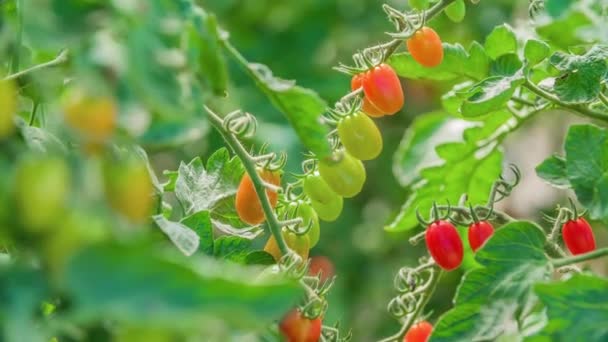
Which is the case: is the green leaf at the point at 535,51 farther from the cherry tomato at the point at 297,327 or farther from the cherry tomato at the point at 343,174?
the cherry tomato at the point at 297,327

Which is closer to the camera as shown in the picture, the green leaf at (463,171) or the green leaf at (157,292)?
the green leaf at (157,292)

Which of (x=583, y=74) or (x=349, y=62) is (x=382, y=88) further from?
(x=349, y=62)

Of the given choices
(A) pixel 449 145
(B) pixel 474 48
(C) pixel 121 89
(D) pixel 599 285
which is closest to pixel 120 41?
(C) pixel 121 89

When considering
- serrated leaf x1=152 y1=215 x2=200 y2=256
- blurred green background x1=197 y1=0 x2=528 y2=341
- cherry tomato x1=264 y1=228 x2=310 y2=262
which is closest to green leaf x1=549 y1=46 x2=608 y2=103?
cherry tomato x1=264 y1=228 x2=310 y2=262

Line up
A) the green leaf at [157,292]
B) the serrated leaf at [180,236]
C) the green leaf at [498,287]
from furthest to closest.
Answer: the green leaf at [498,287]
the serrated leaf at [180,236]
the green leaf at [157,292]

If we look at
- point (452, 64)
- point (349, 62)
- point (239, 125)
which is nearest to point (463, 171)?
point (452, 64)

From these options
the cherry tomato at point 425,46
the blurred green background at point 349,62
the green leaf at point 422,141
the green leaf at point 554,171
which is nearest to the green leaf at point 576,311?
the green leaf at point 554,171
